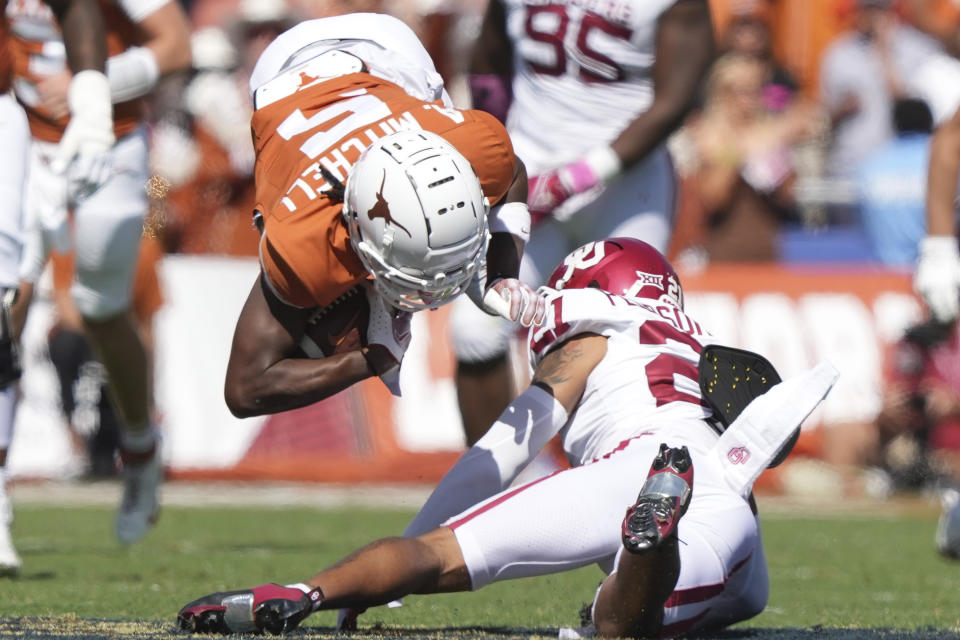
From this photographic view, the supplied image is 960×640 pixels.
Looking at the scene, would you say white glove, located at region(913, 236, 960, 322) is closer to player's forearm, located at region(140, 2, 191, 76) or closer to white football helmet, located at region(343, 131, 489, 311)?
white football helmet, located at region(343, 131, 489, 311)

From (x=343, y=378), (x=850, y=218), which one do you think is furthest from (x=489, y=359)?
(x=850, y=218)

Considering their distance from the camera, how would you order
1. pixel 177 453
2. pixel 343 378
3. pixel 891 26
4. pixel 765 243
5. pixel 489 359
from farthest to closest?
pixel 891 26, pixel 765 243, pixel 177 453, pixel 489 359, pixel 343 378

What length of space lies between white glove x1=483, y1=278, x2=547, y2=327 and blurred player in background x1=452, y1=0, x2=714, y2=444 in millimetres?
1519

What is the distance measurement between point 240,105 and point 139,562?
5.82 meters

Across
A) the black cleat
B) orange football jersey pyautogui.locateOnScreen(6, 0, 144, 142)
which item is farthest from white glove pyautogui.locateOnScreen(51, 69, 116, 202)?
the black cleat

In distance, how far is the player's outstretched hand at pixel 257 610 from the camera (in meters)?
3.37

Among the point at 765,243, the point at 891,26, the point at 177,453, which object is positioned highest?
the point at 891,26

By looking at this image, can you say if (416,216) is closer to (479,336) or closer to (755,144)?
(479,336)

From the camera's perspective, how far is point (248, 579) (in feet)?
16.8

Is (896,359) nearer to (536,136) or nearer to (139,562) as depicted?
(536,136)

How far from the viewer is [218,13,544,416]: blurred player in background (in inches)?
149

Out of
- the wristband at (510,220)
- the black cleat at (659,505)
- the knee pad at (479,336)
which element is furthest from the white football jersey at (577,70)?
the black cleat at (659,505)

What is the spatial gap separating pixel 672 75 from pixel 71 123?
2.06 meters

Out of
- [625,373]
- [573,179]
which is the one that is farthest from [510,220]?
[573,179]
